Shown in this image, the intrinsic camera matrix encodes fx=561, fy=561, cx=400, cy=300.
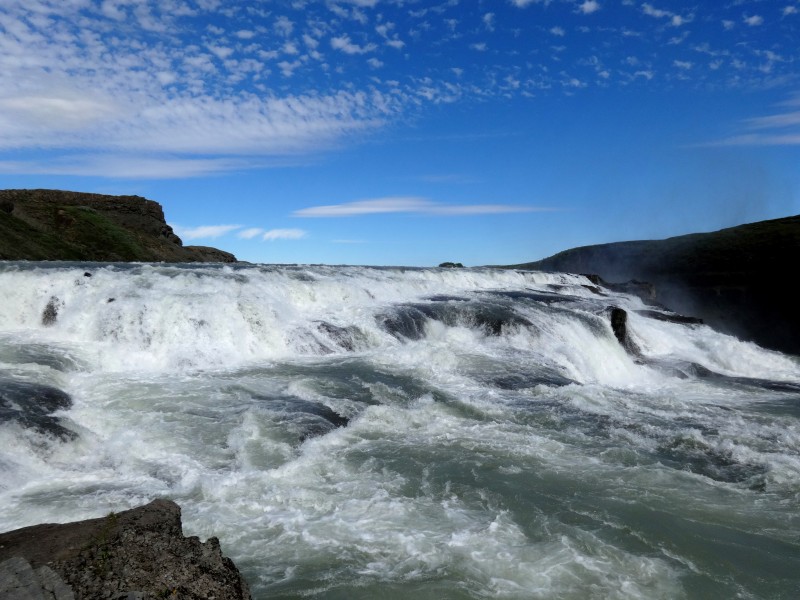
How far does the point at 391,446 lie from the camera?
9578 mm

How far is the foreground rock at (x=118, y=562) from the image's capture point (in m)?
3.64

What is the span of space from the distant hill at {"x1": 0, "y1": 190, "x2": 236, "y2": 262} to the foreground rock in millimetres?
45487

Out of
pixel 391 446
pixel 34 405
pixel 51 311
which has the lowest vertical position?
pixel 391 446

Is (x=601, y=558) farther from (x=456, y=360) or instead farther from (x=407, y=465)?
(x=456, y=360)

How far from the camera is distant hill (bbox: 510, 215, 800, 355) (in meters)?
41.0

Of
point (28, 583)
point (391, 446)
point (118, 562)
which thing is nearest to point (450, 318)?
point (391, 446)

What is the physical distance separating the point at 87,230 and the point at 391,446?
62.2 m

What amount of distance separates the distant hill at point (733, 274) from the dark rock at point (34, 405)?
39.7 meters

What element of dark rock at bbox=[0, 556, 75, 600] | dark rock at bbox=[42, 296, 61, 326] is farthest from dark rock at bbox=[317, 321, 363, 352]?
dark rock at bbox=[0, 556, 75, 600]

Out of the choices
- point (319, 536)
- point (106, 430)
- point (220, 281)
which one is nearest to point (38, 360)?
point (106, 430)

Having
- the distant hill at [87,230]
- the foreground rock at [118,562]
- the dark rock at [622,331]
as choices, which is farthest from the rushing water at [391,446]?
the distant hill at [87,230]

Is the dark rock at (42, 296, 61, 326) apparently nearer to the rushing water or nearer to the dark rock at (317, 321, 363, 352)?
the rushing water

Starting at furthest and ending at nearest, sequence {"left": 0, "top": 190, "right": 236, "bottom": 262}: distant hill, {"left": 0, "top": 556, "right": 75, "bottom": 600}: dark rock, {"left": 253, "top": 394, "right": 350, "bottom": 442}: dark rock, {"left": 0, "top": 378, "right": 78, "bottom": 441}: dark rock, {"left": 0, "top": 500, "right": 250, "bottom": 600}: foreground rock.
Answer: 1. {"left": 0, "top": 190, "right": 236, "bottom": 262}: distant hill
2. {"left": 253, "top": 394, "right": 350, "bottom": 442}: dark rock
3. {"left": 0, "top": 378, "right": 78, "bottom": 441}: dark rock
4. {"left": 0, "top": 500, "right": 250, "bottom": 600}: foreground rock
5. {"left": 0, "top": 556, "right": 75, "bottom": 600}: dark rock

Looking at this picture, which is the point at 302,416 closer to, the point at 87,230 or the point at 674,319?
the point at 674,319
